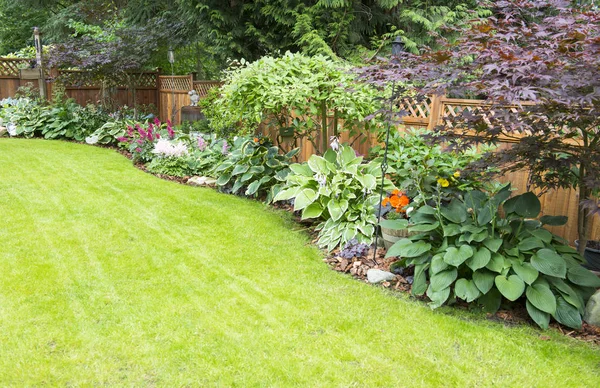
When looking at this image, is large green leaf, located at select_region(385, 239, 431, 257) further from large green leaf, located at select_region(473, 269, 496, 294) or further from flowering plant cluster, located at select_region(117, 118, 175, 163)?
flowering plant cluster, located at select_region(117, 118, 175, 163)

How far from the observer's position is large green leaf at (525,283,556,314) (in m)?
2.92

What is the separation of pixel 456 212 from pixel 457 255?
0.45 meters

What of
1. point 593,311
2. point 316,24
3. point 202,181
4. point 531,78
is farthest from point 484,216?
point 316,24

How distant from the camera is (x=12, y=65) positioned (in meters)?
11.7

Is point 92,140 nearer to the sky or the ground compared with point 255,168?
nearer to the ground

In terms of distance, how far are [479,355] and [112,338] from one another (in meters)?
2.09

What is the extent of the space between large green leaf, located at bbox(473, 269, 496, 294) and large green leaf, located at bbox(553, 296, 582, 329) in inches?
16.2

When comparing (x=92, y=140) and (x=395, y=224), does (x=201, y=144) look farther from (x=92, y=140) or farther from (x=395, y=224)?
(x=395, y=224)

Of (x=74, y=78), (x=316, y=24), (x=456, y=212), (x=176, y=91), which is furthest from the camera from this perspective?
(x=176, y=91)

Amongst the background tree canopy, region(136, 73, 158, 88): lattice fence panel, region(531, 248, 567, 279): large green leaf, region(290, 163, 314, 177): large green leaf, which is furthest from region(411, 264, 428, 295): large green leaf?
region(136, 73, 158, 88): lattice fence panel

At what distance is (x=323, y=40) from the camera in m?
8.66

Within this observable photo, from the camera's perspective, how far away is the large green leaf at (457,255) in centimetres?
310

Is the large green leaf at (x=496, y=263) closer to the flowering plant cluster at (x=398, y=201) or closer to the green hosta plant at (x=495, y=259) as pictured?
the green hosta plant at (x=495, y=259)

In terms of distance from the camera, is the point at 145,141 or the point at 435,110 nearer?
the point at 435,110
